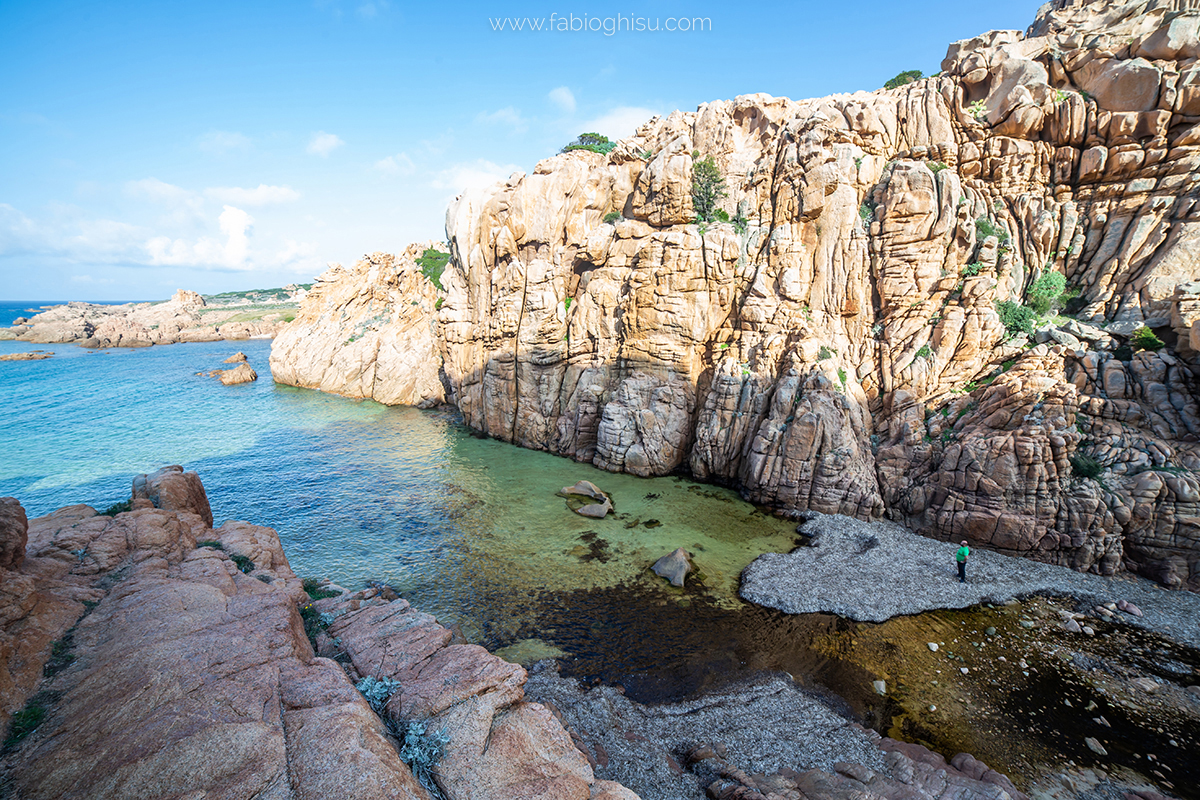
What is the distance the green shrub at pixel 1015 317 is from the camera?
27117mm

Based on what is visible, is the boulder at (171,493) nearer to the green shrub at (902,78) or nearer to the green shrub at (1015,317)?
the green shrub at (1015,317)

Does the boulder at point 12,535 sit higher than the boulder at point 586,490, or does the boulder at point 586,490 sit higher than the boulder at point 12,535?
the boulder at point 12,535

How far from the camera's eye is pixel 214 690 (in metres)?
8.29

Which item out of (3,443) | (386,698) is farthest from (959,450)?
(3,443)

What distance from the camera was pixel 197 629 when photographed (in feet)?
32.5

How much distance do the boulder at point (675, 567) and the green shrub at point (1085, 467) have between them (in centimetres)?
1920

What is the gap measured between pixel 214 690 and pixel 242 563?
749 cm

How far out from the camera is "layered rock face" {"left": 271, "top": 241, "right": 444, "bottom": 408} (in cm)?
5347

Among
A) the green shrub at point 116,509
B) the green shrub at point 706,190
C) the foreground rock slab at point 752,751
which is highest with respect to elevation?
the green shrub at point 706,190

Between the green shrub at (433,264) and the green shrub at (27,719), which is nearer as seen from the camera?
the green shrub at (27,719)

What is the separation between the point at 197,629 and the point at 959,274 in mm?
39164

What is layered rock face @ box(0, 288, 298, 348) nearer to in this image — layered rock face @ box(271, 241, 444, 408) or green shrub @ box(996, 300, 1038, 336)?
layered rock face @ box(271, 241, 444, 408)

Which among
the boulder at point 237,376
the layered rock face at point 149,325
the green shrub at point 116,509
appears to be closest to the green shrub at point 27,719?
the green shrub at point 116,509

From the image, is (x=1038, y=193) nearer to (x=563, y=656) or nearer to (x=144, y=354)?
(x=563, y=656)
